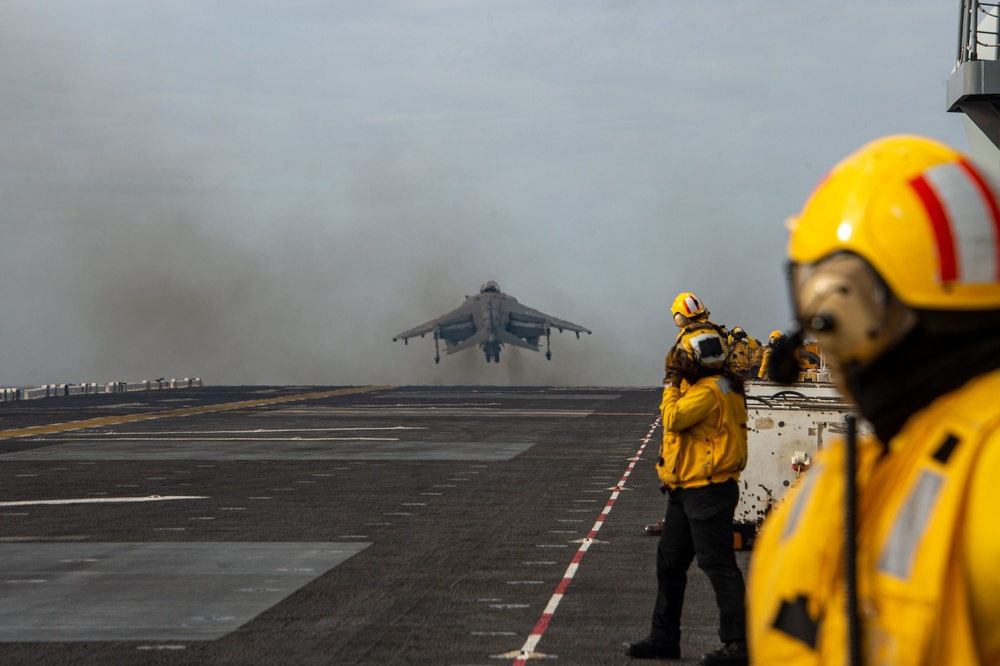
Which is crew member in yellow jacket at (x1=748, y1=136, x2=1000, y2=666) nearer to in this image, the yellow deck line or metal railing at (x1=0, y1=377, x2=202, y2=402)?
the yellow deck line

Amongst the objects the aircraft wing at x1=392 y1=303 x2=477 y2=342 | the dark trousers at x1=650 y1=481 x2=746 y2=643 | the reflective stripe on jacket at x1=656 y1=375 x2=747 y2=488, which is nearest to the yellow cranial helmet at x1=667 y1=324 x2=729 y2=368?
the reflective stripe on jacket at x1=656 y1=375 x2=747 y2=488

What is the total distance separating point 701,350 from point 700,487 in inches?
40.3

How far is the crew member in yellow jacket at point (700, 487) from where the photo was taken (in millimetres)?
8742

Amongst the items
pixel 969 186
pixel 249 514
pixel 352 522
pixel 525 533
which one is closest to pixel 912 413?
pixel 969 186

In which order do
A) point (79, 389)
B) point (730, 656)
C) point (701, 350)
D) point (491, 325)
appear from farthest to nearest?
point (491, 325)
point (79, 389)
point (701, 350)
point (730, 656)

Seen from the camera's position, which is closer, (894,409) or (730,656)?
(894,409)

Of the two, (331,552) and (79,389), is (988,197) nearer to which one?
(331,552)

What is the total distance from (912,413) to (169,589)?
10.5 metres

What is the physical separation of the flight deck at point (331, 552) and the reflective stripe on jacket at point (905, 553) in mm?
6963

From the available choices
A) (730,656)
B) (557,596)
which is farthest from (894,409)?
(557,596)

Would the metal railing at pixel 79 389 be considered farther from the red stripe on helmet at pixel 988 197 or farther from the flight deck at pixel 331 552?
the red stripe on helmet at pixel 988 197

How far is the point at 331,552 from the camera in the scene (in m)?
13.7

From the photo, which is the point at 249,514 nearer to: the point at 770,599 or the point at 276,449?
the point at 276,449

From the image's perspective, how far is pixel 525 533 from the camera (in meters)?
14.9
